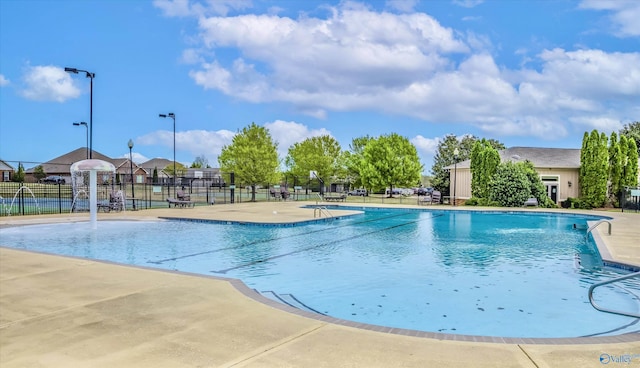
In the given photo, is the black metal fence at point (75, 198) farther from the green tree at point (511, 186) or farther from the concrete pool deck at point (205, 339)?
the concrete pool deck at point (205, 339)

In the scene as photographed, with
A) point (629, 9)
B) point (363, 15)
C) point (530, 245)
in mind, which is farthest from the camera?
point (363, 15)

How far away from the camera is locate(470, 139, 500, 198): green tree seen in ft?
91.1

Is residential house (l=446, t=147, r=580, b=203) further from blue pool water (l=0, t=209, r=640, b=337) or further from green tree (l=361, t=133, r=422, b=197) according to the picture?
blue pool water (l=0, t=209, r=640, b=337)

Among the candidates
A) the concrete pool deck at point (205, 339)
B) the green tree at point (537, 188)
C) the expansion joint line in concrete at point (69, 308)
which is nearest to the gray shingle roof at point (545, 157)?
the green tree at point (537, 188)

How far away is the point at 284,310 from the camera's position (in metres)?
5.24

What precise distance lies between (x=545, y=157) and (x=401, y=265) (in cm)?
2470

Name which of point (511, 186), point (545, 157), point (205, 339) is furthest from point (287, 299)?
point (545, 157)

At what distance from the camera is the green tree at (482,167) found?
27766mm

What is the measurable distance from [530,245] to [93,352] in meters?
11.9

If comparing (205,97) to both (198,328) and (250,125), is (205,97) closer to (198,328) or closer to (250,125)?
(250,125)

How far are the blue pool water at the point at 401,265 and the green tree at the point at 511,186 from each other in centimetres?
865

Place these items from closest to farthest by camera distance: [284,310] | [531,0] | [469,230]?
[284,310]
[469,230]
[531,0]

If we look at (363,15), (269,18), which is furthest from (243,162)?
(363,15)

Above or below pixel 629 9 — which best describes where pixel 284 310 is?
below
